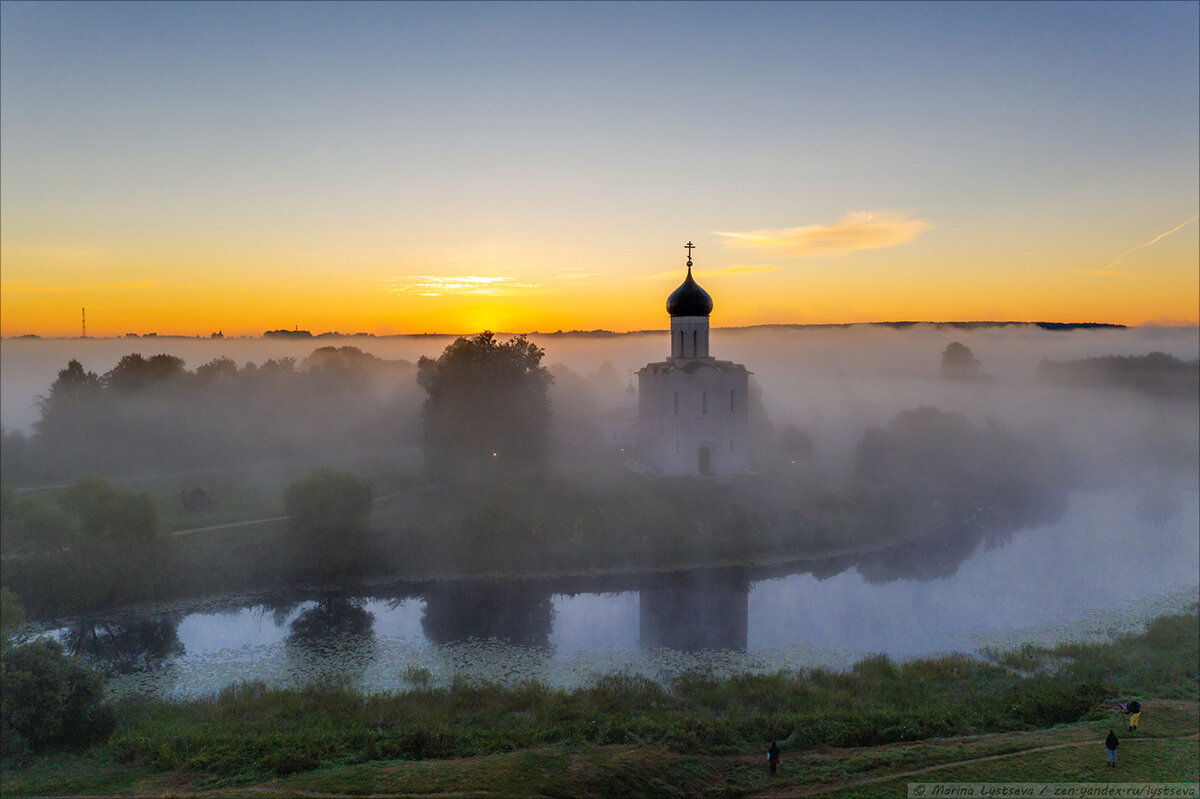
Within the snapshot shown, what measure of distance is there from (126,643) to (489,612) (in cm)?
1394

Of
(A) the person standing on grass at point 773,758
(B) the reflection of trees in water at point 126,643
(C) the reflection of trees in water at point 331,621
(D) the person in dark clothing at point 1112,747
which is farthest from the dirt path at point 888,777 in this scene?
(B) the reflection of trees in water at point 126,643

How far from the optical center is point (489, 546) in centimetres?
3491

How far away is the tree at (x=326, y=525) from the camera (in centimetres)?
3294

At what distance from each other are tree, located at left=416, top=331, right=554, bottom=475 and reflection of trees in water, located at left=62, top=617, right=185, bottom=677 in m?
19.8

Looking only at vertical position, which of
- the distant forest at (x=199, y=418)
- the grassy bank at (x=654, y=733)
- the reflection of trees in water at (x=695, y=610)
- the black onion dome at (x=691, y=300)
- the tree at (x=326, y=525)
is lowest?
the reflection of trees in water at (x=695, y=610)

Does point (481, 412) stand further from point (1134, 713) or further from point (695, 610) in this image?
point (1134, 713)

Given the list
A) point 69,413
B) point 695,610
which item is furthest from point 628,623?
point 69,413

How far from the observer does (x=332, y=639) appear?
25.9 metres

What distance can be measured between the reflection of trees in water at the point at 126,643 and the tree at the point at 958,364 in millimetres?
97664

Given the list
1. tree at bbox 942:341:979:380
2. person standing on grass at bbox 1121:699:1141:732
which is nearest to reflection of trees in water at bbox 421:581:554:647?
person standing on grass at bbox 1121:699:1141:732

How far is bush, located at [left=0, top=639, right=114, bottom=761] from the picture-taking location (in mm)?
16297

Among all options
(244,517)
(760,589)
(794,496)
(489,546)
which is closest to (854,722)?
(760,589)

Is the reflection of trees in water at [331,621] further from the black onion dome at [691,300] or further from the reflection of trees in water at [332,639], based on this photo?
the black onion dome at [691,300]

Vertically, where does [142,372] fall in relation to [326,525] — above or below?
above
